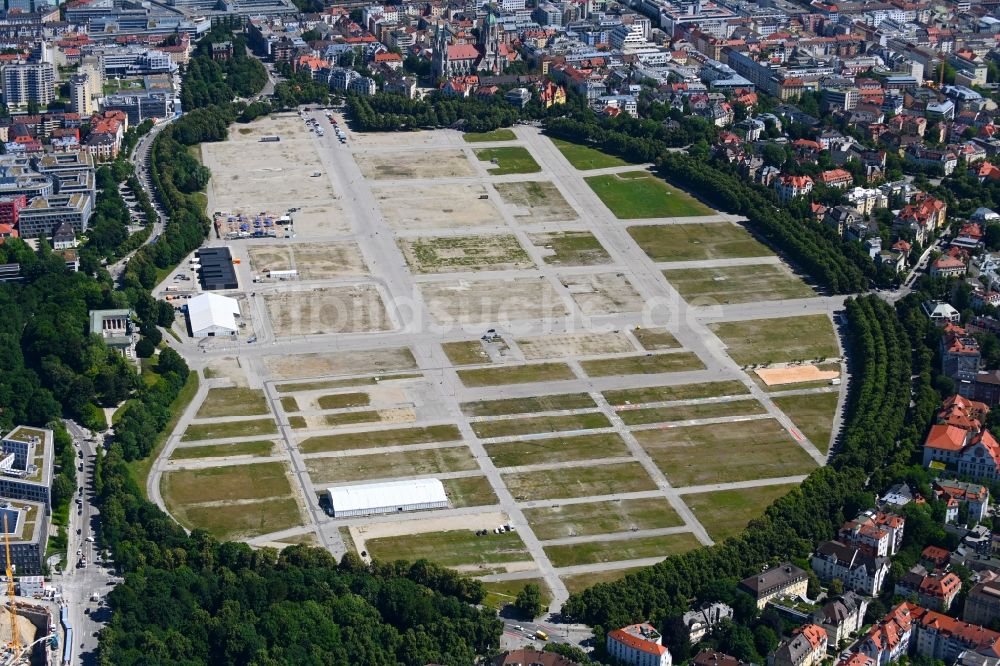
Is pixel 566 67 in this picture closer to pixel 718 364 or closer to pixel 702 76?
pixel 702 76

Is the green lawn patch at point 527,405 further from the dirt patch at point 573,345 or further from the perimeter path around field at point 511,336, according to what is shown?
the dirt patch at point 573,345

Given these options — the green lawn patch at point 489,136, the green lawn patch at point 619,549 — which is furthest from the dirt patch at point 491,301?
the green lawn patch at point 489,136

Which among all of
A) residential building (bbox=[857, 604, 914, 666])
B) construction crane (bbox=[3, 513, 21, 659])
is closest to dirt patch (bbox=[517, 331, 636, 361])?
residential building (bbox=[857, 604, 914, 666])

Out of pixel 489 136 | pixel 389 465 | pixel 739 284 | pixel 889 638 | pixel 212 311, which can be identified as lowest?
pixel 489 136

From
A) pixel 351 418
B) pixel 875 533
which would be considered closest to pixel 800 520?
pixel 875 533

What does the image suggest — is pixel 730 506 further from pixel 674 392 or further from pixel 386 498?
pixel 386 498

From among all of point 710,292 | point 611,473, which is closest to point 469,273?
point 710,292
